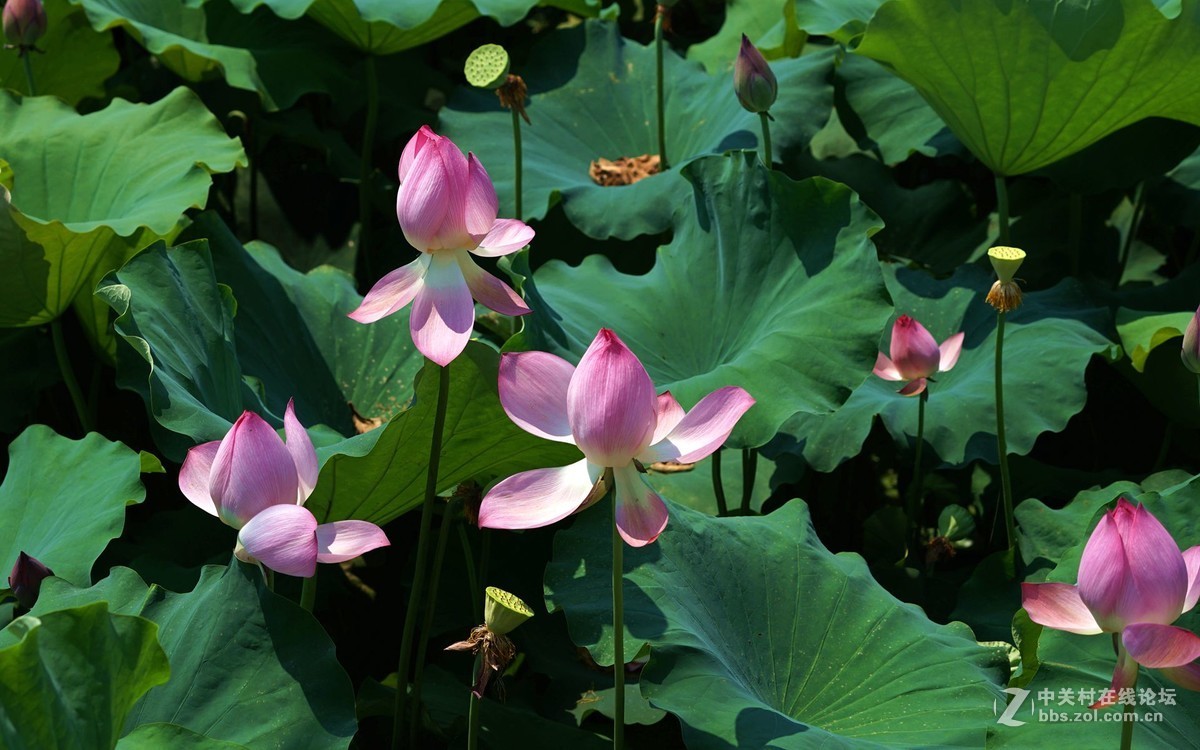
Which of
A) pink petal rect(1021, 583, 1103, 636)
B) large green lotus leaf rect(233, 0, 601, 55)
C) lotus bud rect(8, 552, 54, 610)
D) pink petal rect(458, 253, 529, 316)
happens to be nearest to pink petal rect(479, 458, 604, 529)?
pink petal rect(458, 253, 529, 316)

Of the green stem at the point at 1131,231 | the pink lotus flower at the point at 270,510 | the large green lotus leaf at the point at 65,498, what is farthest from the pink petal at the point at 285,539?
the green stem at the point at 1131,231

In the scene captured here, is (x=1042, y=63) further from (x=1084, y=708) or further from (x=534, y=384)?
(x=534, y=384)

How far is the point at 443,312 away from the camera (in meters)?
1.12

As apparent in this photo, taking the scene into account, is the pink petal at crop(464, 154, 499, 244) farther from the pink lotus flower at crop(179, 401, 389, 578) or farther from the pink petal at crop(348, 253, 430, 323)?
the pink lotus flower at crop(179, 401, 389, 578)

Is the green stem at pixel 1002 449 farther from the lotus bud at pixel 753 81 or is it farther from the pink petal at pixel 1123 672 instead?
the pink petal at pixel 1123 672

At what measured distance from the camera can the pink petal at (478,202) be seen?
1106 millimetres

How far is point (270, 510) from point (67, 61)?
1.92 meters

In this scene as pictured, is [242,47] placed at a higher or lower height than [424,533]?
higher

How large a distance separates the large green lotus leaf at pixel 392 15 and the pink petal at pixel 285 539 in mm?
1478

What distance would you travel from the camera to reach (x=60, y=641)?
0.90 meters

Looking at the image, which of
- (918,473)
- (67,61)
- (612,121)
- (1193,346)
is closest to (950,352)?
(918,473)

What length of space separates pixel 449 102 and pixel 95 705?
1.82 m

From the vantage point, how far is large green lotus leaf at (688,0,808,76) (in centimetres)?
254

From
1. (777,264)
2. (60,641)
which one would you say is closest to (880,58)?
(777,264)
